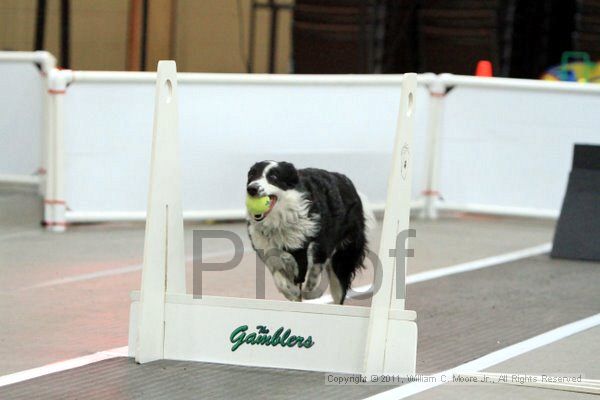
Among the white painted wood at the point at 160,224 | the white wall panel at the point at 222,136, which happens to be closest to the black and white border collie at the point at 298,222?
the white painted wood at the point at 160,224

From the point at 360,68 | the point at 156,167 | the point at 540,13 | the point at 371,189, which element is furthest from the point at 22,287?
the point at 540,13

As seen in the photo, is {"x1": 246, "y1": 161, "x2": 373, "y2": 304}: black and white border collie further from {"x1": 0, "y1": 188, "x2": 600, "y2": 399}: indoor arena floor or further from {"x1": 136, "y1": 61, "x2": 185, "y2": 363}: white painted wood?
{"x1": 0, "y1": 188, "x2": 600, "y2": 399}: indoor arena floor

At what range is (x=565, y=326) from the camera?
7.83m

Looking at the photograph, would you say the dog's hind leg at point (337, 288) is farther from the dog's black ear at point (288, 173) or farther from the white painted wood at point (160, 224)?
the white painted wood at point (160, 224)

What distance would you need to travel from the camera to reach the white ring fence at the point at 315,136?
10.7 meters

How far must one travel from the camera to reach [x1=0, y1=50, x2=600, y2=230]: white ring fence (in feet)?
35.2

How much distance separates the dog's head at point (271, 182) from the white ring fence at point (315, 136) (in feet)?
13.1

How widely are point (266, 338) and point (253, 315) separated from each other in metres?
0.14

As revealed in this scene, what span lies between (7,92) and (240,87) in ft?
Answer: 8.53

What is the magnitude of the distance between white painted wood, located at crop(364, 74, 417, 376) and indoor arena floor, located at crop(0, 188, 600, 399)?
212 mm

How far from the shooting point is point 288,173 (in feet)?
22.8

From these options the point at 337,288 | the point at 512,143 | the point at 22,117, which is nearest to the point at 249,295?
the point at 337,288

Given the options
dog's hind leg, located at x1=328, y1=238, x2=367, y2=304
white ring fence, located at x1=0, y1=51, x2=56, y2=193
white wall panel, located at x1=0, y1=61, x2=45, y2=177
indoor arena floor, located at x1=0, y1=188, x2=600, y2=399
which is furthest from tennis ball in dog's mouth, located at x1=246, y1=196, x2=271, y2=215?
white wall panel, located at x1=0, y1=61, x2=45, y2=177

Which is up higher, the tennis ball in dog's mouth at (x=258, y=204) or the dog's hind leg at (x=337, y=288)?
the tennis ball in dog's mouth at (x=258, y=204)
